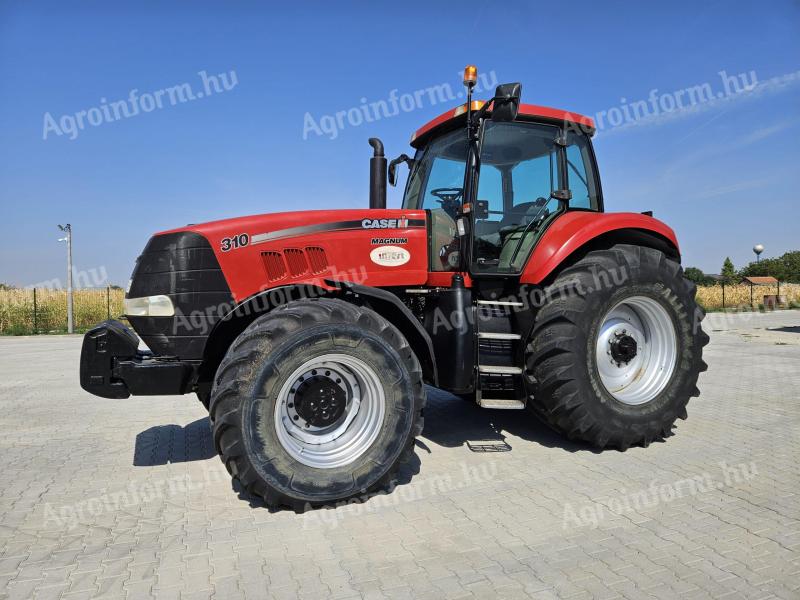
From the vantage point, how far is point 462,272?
14.3ft

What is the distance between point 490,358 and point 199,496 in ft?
7.88

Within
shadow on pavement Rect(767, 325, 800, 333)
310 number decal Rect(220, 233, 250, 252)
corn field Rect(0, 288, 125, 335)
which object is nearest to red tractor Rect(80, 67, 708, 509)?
310 number decal Rect(220, 233, 250, 252)

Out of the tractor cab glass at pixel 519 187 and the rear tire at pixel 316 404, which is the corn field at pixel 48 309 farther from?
the rear tire at pixel 316 404

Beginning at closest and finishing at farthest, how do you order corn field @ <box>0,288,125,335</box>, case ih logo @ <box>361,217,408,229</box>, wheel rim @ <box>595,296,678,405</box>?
case ih logo @ <box>361,217,408,229</box>
wheel rim @ <box>595,296,678,405</box>
corn field @ <box>0,288,125,335</box>

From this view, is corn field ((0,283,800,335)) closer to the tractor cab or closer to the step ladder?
the tractor cab

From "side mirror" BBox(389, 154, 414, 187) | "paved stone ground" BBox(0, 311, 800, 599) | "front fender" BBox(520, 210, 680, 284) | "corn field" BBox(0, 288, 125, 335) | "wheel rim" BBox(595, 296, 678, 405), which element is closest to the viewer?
"paved stone ground" BBox(0, 311, 800, 599)

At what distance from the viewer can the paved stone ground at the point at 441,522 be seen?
253cm

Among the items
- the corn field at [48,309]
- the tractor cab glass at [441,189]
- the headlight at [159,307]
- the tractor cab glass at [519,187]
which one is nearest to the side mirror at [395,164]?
the tractor cab glass at [441,189]

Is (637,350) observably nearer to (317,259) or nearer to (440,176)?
(440,176)

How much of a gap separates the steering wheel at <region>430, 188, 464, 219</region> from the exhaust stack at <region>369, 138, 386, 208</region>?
51 cm

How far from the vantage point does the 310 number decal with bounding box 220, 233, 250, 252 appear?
12.3ft

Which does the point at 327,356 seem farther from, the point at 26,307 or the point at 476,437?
the point at 26,307

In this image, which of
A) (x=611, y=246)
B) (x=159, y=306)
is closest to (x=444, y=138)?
(x=611, y=246)

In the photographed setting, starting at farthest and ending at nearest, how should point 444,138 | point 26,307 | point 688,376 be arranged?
point 26,307
point 444,138
point 688,376
